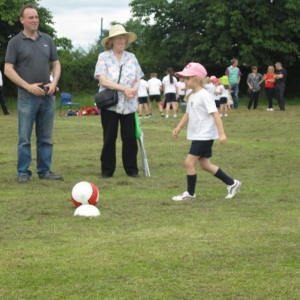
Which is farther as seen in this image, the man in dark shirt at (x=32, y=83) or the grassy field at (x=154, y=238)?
the man in dark shirt at (x=32, y=83)

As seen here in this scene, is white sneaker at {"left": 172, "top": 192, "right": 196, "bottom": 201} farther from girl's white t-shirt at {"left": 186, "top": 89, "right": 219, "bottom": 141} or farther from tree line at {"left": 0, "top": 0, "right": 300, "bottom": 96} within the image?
tree line at {"left": 0, "top": 0, "right": 300, "bottom": 96}

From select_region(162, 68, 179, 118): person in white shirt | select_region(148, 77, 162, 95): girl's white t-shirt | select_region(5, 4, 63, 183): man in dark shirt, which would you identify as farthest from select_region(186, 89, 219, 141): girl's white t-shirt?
select_region(148, 77, 162, 95): girl's white t-shirt

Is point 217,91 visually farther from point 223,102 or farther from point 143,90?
point 143,90

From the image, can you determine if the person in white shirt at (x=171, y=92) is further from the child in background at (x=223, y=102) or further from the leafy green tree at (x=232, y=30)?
the leafy green tree at (x=232, y=30)

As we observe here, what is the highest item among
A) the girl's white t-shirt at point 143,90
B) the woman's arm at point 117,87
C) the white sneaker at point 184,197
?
the woman's arm at point 117,87

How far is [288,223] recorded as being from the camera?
7.32m

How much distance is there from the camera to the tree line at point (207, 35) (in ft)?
149

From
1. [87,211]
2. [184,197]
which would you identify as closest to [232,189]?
[184,197]

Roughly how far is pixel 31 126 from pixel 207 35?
124 feet

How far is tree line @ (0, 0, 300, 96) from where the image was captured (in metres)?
45.3

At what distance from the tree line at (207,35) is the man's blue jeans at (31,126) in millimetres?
34248

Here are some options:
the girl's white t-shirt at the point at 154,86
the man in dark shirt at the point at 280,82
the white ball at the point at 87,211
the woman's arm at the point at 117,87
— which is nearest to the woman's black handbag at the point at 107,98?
the woman's arm at the point at 117,87

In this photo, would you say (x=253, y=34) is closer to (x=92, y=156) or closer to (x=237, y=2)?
(x=237, y=2)

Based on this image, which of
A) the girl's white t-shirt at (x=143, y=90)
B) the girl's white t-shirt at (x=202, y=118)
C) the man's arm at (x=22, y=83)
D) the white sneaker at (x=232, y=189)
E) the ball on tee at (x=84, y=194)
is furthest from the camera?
the girl's white t-shirt at (x=143, y=90)
